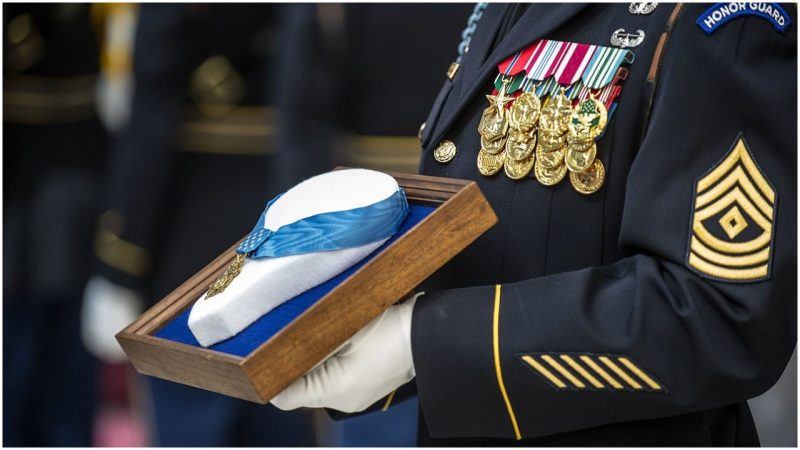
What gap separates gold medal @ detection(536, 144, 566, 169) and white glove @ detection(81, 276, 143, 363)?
1278 millimetres

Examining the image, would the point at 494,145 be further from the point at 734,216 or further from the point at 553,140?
the point at 734,216

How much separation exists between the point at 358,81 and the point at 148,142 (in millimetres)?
438

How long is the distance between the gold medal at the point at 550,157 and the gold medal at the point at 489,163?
1.9 inches

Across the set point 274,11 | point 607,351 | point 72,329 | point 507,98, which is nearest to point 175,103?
point 274,11

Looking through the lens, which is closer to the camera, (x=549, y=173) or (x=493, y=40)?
(x=549, y=173)

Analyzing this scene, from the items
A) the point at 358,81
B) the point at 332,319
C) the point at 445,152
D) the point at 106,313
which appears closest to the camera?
the point at 332,319

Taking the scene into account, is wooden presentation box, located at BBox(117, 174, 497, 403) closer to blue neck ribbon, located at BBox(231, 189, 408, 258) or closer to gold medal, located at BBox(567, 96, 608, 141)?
blue neck ribbon, located at BBox(231, 189, 408, 258)

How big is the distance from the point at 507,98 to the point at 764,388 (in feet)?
1.29

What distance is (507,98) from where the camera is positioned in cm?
121

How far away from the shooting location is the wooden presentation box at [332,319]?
1002mm

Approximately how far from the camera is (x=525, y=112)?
3.86ft

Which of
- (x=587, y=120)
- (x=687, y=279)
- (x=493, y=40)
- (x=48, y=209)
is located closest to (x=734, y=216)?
(x=687, y=279)

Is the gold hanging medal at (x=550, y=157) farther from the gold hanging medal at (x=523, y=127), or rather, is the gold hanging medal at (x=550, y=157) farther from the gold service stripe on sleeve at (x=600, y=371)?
the gold service stripe on sleeve at (x=600, y=371)

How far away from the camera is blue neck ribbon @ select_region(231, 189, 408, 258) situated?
1068mm
